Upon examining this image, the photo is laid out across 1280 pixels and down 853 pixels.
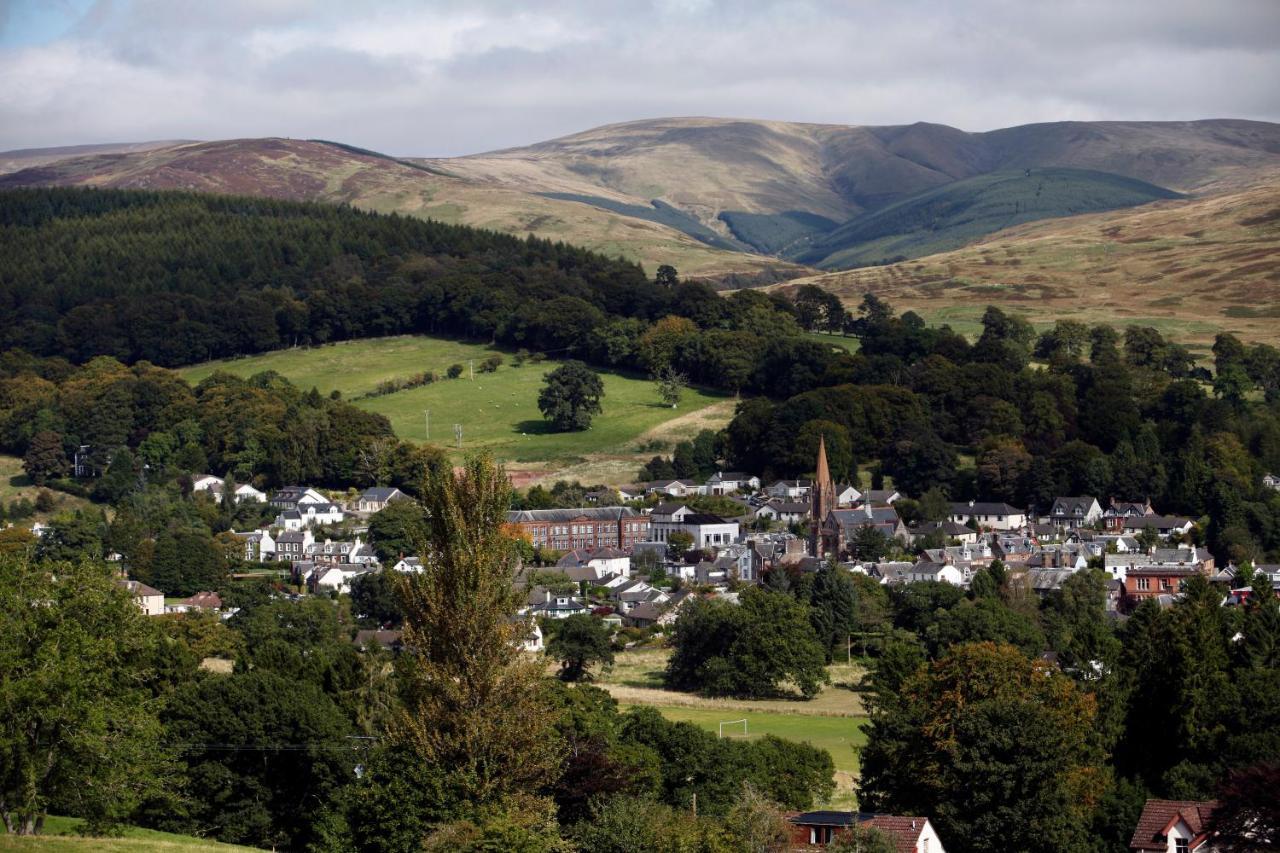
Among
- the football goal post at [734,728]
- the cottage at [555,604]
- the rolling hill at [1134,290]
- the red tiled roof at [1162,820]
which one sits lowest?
the cottage at [555,604]

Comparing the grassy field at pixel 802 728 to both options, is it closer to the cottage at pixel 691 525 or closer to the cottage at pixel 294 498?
the cottage at pixel 691 525

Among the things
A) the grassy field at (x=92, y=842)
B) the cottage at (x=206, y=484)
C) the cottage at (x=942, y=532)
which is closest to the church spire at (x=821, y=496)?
the cottage at (x=942, y=532)

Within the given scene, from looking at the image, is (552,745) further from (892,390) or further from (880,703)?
(892,390)

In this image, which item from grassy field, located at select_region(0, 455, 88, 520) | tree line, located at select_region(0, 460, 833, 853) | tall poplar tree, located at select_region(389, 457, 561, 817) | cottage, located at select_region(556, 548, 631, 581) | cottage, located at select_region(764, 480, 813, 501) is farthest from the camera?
grassy field, located at select_region(0, 455, 88, 520)

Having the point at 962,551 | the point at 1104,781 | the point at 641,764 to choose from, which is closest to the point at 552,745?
the point at 641,764

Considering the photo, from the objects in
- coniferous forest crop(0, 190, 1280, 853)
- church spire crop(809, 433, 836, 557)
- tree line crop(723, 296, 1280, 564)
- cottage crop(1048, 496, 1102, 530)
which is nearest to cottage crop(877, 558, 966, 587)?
coniferous forest crop(0, 190, 1280, 853)

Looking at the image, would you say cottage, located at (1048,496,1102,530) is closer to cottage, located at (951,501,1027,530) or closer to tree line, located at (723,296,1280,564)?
tree line, located at (723,296,1280,564)
